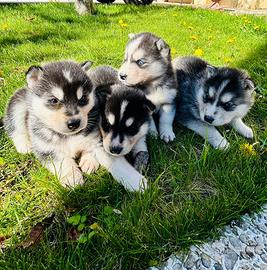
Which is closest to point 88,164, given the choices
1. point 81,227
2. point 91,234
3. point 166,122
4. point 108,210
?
point 108,210

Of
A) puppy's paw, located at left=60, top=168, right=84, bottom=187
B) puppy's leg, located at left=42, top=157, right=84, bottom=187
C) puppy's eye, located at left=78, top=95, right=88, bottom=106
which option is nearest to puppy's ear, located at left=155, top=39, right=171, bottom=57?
puppy's eye, located at left=78, top=95, right=88, bottom=106

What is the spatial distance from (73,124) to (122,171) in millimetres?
500

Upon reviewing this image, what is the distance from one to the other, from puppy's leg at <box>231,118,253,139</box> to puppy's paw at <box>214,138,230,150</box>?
37cm

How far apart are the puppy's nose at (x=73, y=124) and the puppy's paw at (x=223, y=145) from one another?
120 cm

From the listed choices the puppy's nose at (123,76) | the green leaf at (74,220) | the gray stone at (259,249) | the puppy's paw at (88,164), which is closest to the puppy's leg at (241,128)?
the puppy's nose at (123,76)

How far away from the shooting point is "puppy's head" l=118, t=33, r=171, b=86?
3.74 m

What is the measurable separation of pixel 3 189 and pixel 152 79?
5.53 ft

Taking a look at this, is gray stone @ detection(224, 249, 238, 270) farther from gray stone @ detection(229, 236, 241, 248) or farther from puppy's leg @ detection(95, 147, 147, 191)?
puppy's leg @ detection(95, 147, 147, 191)

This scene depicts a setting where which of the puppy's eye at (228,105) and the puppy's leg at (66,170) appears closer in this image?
the puppy's leg at (66,170)

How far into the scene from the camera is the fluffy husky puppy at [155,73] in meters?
3.75

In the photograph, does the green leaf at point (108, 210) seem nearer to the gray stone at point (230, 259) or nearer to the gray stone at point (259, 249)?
the gray stone at point (230, 259)

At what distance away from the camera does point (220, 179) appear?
306cm

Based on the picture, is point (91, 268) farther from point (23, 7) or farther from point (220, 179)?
point (23, 7)

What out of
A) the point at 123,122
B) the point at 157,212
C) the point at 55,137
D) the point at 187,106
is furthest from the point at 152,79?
the point at 157,212
